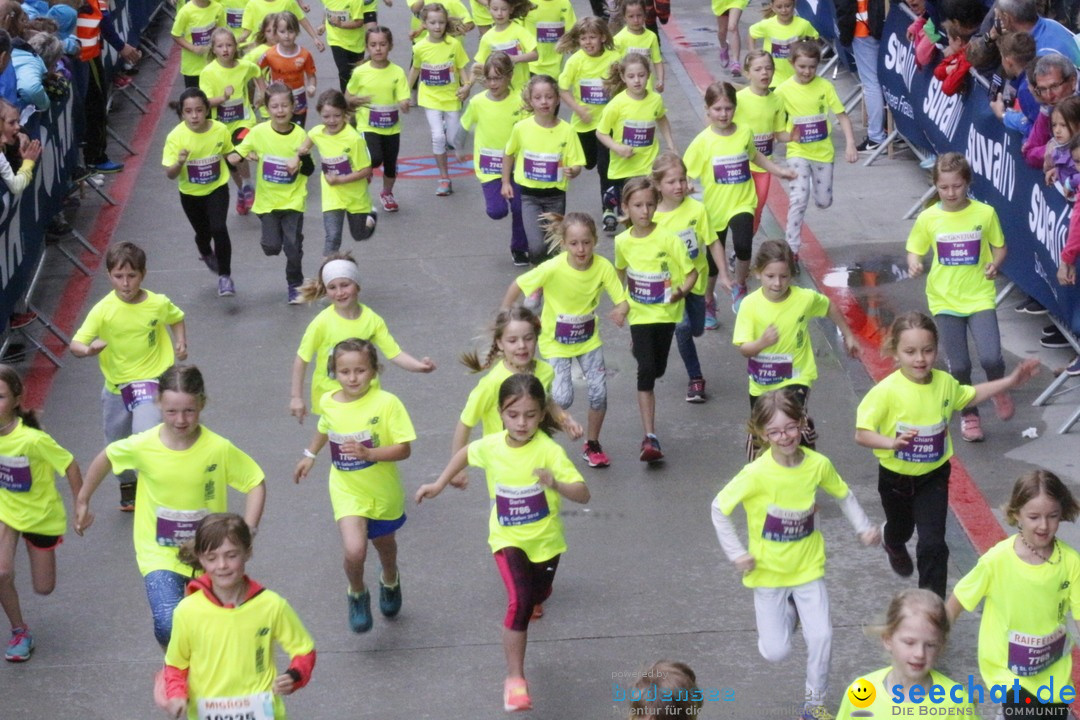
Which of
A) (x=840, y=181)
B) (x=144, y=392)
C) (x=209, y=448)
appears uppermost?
(x=209, y=448)

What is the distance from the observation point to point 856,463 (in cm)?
996

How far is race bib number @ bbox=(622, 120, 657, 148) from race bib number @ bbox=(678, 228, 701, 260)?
2.99m

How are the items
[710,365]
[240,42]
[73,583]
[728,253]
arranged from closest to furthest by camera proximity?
[73,583], [710,365], [728,253], [240,42]

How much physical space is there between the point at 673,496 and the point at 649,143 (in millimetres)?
4630

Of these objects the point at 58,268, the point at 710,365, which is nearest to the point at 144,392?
the point at 710,365

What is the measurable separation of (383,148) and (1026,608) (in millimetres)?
9762

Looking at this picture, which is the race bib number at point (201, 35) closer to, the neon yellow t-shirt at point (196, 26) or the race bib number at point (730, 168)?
the neon yellow t-shirt at point (196, 26)

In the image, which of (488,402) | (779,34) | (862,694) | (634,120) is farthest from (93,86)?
(862,694)

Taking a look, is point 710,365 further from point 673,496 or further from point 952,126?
point 952,126

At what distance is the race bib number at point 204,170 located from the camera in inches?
503

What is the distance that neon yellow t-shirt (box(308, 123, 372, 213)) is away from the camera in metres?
12.9

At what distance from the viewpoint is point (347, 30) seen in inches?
708

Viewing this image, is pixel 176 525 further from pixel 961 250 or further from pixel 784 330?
pixel 961 250

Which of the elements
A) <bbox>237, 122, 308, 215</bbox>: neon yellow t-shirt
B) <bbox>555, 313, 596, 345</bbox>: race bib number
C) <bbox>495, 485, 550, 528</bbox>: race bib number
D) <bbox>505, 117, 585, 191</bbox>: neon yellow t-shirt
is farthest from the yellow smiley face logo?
<bbox>237, 122, 308, 215</bbox>: neon yellow t-shirt
